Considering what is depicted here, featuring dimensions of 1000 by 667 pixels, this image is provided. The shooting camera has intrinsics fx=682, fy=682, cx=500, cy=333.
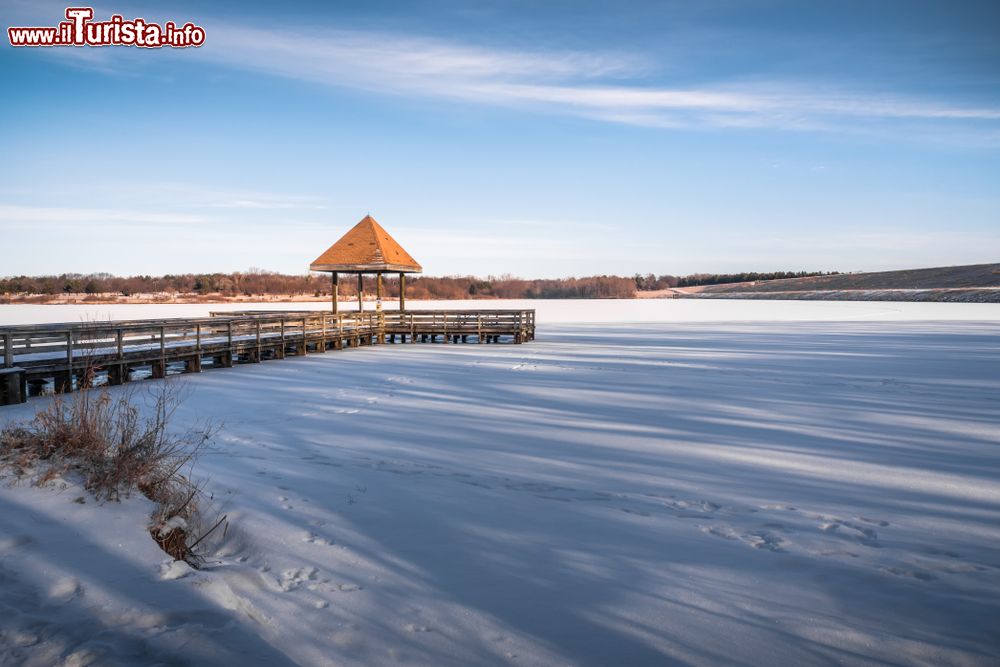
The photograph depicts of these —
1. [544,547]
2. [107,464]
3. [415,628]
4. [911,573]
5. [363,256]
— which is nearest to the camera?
[415,628]

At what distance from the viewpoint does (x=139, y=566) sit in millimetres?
4410

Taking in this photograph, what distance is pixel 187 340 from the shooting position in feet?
74.7

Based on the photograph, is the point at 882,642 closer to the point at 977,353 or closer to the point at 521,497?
the point at 521,497

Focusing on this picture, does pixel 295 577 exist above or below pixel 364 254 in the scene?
below

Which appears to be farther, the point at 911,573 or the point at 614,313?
the point at 614,313

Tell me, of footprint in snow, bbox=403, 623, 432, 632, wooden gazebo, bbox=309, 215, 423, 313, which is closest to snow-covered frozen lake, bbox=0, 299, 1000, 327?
wooden gazebo, bbox=309, 215, 423, 313

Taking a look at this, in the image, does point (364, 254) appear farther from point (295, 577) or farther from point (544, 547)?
point (295, 577)

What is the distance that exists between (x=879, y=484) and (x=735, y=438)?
237 cm

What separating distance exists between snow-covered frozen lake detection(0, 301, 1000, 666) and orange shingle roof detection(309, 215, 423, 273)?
657 inches

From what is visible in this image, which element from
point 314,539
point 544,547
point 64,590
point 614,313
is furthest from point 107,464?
point 614,313

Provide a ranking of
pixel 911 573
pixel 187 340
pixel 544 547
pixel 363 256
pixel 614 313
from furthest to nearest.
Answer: pixel 614 313 → pixel 363 256 → pixel 187 340 → pixel 544 547 → pixel 911 573

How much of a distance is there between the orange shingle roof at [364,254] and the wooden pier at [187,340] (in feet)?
6.70

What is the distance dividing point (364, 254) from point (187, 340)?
7.84m

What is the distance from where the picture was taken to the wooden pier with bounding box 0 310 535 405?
12.6 metres
